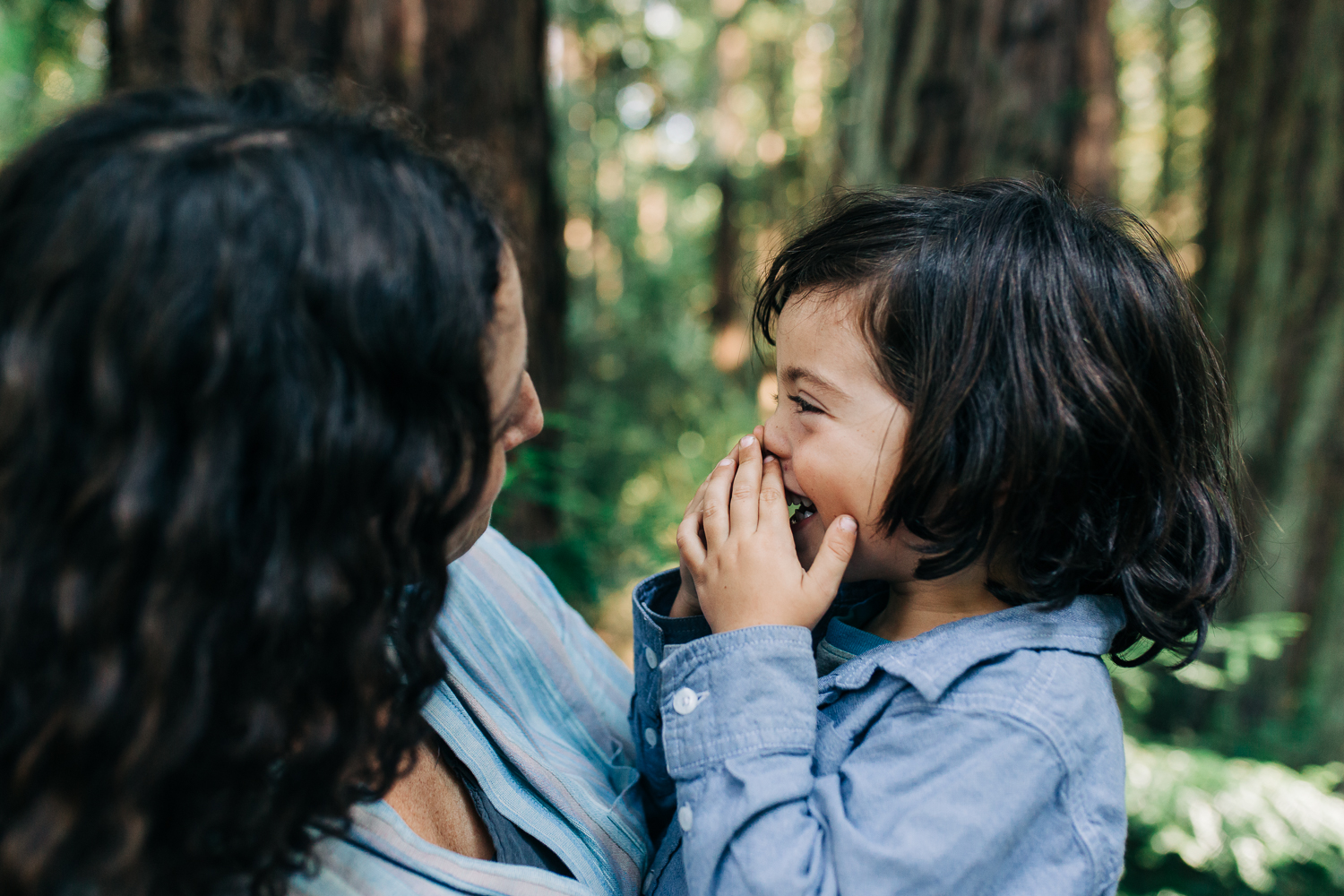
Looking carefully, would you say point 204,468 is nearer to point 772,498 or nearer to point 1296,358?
point 772,498

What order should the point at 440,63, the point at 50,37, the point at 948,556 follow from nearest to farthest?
1. the point at 948,556
2. the point at 440,63
3. the point at 50,37

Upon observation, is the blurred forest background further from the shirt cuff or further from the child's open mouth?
the shirt cuff

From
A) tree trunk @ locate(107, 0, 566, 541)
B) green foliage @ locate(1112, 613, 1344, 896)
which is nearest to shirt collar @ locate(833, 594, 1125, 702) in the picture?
tree trunk @ locate(107, 0, 566, 541)

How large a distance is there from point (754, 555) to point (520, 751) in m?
0.47

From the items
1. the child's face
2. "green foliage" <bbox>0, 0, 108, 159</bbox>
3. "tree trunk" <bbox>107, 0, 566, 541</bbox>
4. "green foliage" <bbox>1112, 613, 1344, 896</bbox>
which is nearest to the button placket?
the child's face

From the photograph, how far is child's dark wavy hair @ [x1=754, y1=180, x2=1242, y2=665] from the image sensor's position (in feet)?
4.10

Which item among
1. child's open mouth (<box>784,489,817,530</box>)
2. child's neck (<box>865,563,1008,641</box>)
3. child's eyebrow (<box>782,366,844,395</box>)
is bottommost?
child's neck (<box>865,563,1008,641</box>)

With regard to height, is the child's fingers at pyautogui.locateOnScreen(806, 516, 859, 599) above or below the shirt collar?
above

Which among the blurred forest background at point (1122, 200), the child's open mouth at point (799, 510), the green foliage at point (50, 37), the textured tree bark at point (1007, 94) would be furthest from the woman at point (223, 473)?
the green foliage at point (50, 37)

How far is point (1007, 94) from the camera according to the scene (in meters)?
2.97

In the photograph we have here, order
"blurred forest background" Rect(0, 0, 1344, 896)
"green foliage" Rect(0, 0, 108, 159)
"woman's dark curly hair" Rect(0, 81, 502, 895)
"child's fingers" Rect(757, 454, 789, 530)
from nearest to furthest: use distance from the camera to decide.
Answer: "woman's dark curly hair" Rect(0, 81, 502, 895) < "child's fingers" Rect(757, 454, 789, 530) < "blurred forest background" Rect(0, 0, 1344, 896) < "green foliage" Rect(0, 0, 108, 159)

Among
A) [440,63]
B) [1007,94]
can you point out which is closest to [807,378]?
[440,63]

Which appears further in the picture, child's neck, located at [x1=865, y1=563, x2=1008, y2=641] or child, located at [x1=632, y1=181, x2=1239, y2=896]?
child's neck, located at [x1=865, y1=563, x2=1008, y2=641]

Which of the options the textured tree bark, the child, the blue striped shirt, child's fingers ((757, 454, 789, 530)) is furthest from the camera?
the textured tree bark
